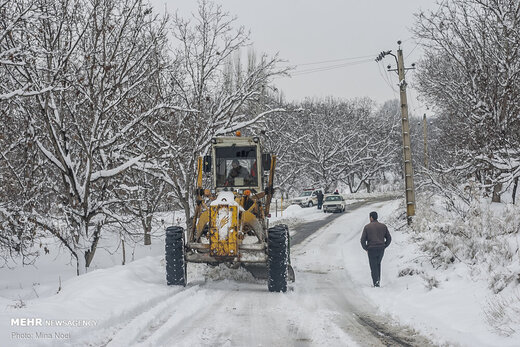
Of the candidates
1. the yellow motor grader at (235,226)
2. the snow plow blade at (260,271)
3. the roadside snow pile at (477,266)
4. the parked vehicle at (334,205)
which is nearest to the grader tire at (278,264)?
the yellow motor grader at (235,226)

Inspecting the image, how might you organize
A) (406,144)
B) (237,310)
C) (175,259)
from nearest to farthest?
1. (237,310)
2. (175,259)
3. (406,144)

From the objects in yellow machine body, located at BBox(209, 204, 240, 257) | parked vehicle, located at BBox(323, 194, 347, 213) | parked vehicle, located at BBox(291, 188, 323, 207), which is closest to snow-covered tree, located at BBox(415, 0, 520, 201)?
yellow machine body, located at BBox(209, 204, 240, 257)

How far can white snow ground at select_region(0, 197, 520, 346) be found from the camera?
549 cm

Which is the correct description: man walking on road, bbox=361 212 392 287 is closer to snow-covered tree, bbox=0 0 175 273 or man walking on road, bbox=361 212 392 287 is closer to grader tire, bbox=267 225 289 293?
grader tire, bbox=267 225 289 293

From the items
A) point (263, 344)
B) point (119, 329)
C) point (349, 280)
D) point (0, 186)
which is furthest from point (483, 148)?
point (0, 186)

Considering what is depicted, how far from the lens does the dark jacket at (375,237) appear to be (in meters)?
9.91

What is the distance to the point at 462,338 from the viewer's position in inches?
214

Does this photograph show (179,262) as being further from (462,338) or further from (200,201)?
(462,338)

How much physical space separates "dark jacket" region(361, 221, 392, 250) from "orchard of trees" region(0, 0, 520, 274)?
364 centimetres

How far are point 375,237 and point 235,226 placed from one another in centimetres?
329

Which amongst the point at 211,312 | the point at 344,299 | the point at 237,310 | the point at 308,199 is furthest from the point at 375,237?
the point at 308,199

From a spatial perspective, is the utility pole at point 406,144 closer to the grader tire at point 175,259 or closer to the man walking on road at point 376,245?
the man walking on road at point 376,245

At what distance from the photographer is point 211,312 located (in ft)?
24.0

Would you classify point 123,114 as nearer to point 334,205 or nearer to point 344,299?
point 344,299
